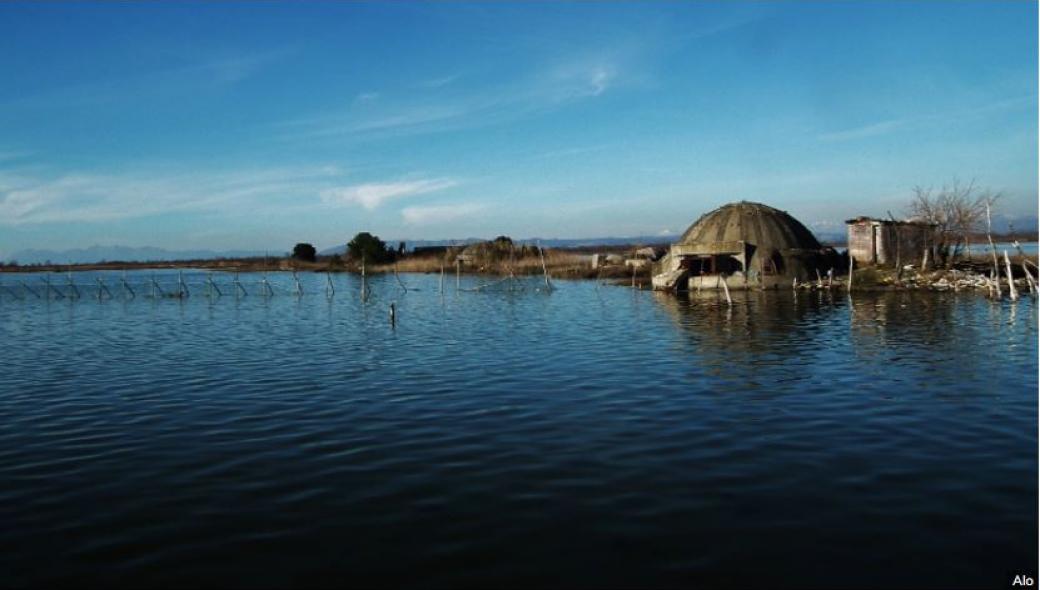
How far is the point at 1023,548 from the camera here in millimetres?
9102

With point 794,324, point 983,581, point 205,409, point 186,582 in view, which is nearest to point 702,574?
point 983,581

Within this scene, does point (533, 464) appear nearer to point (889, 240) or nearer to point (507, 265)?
point (889, 240)

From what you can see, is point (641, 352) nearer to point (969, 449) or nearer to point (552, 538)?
point (969, 449)

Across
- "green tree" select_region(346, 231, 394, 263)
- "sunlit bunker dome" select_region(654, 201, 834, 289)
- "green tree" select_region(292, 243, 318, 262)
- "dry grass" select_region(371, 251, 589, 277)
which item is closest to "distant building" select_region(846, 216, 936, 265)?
"sunlit bunker dome" select_region(654, 201, 834, 289)

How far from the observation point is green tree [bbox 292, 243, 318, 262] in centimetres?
13038

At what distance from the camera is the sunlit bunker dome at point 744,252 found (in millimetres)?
54156

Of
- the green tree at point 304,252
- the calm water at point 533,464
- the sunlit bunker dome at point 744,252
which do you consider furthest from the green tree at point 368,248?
the calm water at point 533,464

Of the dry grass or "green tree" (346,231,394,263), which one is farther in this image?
"green tree" (346,231,394,263)

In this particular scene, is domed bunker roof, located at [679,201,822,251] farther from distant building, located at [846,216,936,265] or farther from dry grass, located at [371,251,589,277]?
dry grass, located at [371,251,589,277]

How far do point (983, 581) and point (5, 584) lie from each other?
10687 millimetres

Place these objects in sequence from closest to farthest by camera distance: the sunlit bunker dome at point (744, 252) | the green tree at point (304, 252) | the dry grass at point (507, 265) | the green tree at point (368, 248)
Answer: the sunlit bunker dome at point (744, 252) → the dry grass at point (507, 265) → the green tree at point (368, 248) → the green tree at point (304, 252)

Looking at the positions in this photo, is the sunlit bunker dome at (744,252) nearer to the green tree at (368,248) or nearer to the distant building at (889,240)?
the distant building at (889,240)

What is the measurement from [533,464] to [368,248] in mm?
101512

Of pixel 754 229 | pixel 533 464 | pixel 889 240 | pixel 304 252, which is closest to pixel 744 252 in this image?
pixel 754 229
